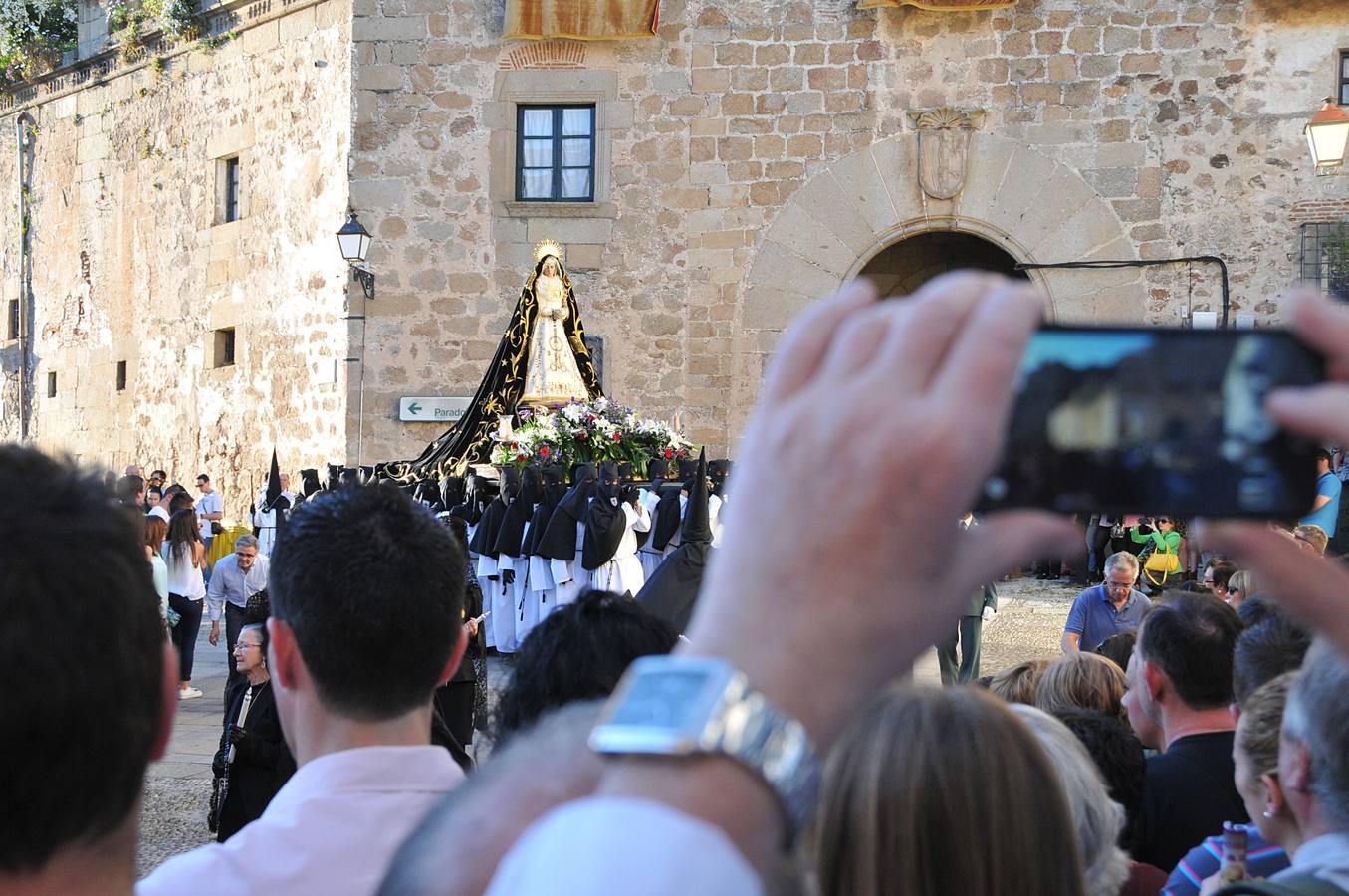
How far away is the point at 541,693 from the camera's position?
2746 mm

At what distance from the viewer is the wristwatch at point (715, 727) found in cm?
78

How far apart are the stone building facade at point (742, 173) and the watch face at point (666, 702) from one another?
15.6m

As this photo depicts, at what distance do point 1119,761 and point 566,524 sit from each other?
7734mm

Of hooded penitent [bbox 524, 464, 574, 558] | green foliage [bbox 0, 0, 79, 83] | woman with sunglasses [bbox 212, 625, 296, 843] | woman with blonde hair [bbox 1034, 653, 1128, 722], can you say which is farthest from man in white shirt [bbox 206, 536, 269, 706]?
green foliage [bbox 0, 0, 79, 83]

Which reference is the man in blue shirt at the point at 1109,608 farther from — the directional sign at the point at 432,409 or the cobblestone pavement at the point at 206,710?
the directional sign at the point at 432,409

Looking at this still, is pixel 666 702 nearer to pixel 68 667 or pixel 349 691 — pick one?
pixel 68 667

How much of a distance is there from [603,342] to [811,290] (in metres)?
2.40

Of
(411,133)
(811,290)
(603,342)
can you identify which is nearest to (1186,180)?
(811,290)

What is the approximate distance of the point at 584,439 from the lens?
40.1ft

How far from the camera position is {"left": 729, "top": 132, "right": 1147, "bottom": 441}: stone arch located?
1585cm

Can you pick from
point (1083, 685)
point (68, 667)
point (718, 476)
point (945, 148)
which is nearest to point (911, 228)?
point (945, 148)

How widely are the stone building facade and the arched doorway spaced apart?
0.16ft

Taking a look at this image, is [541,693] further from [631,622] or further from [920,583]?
[920,583]

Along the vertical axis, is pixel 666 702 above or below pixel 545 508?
above
